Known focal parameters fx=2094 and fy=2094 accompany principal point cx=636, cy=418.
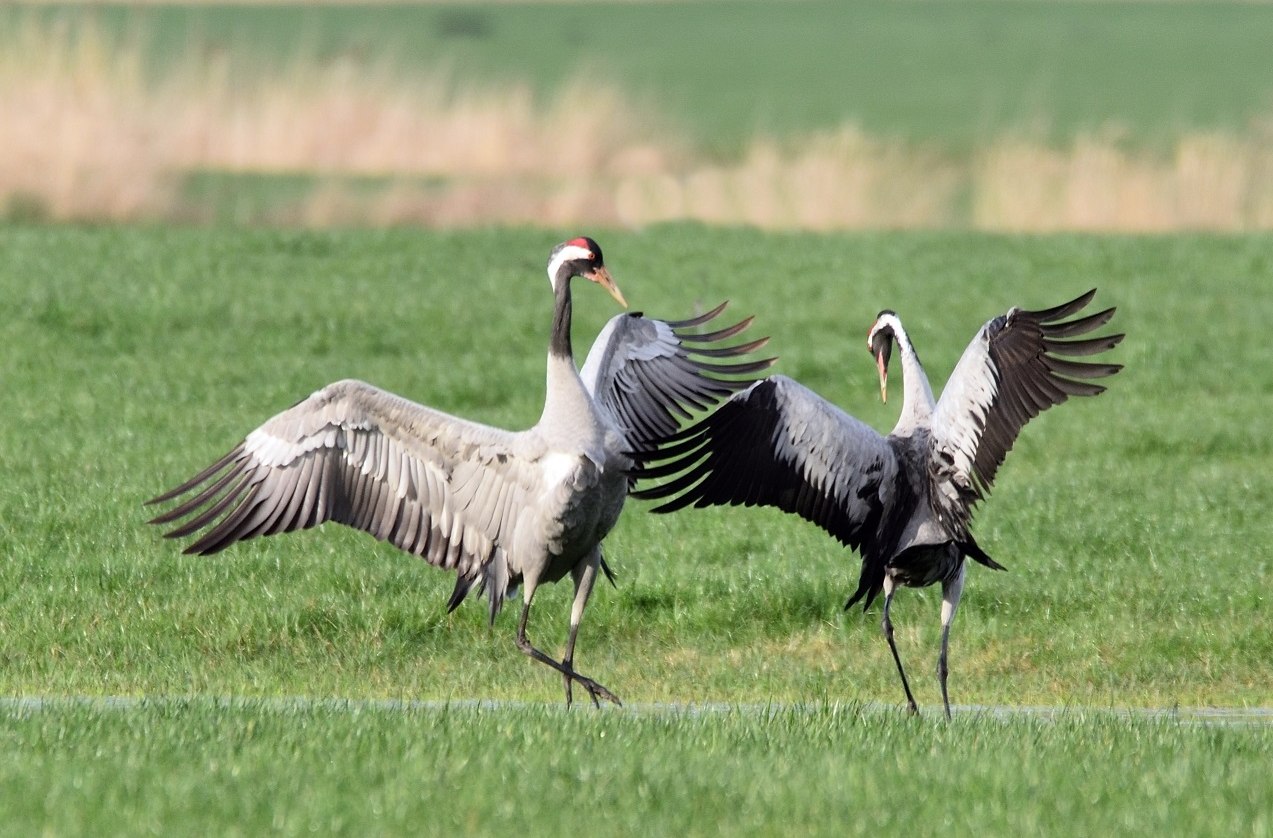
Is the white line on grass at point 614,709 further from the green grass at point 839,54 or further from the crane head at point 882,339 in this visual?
the green grass at point 839,54

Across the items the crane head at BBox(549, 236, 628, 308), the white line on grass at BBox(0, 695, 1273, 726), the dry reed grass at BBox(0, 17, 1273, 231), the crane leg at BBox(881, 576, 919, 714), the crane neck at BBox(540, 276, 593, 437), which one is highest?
the dry reed grass at BBox(0, 17, 1273, 231)

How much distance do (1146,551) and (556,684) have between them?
12.3 feet

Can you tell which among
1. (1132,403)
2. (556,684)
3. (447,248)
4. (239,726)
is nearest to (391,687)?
(556,684)

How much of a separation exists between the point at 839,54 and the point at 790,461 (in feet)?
A: 174

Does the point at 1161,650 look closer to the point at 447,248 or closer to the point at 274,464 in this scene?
the point at 274,464

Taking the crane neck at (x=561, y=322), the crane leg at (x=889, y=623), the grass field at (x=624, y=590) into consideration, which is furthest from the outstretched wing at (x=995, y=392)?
the crane neck at (x=561, y=322)

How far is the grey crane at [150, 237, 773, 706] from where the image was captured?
9.07 meters

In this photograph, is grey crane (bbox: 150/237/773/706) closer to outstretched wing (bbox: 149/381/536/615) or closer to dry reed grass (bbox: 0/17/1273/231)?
outstretched wing (bbox: 149/381/536/615)

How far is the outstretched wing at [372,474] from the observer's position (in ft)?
29.6

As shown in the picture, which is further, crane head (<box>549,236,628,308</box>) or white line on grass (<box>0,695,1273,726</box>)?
crane head (<box>549,236,628,308</box>)

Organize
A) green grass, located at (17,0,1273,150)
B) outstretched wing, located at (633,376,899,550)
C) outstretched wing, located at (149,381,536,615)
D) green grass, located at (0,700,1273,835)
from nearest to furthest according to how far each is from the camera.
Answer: green grass, located at (0,700,1273,835), outstretched wing, located at (149,381,536,615), outstretched wing, located at (633,376,899,550), green grass, located at (17,0,1273,150)

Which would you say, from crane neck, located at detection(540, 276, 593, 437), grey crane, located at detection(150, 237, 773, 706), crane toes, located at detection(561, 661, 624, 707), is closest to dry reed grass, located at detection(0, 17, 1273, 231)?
grey crane, located at detection(150, 237, 773, 706)

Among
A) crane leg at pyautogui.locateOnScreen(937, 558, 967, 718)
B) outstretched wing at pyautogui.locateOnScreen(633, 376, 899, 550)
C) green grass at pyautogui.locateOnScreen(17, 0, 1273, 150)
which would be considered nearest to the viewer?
outstretched wing at pyautogui.locateOnScreen(633, 376, 899, 550)

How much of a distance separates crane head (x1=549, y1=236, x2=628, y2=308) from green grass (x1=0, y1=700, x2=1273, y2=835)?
2.28 meters
